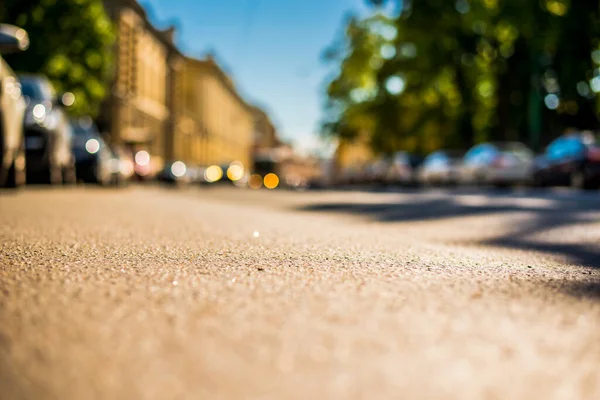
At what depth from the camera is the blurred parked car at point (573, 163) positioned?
20375 mm

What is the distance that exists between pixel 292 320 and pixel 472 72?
120 feet

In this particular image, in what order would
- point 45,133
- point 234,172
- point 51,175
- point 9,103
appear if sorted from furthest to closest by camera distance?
point 234,172, point 51,175, point 45,133, point 9,103

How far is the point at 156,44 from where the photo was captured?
227 ft

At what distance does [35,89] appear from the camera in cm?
1695

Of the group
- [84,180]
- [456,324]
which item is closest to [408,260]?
[456,324]

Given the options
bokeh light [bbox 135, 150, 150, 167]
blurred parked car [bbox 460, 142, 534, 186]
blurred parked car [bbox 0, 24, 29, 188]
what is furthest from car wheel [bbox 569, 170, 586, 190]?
bokeh light [bbox 135, 150, 150, 167]

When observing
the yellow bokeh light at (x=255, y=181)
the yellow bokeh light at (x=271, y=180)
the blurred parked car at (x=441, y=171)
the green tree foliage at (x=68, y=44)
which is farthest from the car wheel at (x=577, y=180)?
the yellow bokeh light at (x=255, y=181)

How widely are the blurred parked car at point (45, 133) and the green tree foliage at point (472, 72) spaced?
401 inches

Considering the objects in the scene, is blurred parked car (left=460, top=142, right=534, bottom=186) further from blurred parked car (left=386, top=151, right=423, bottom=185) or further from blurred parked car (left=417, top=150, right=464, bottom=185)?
blurred parked car (left=386, top=151, right=423, bottom=185)

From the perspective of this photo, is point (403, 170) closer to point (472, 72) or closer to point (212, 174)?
point (472, 72)

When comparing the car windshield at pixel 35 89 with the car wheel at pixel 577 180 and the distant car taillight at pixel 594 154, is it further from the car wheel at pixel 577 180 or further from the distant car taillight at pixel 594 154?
the car wheel at pixel 577 180

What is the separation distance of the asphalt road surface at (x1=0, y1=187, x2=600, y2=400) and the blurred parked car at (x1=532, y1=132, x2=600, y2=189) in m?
15.4

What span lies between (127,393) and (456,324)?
48.8 inches

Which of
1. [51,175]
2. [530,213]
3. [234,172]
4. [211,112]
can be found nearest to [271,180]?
[234,172]
